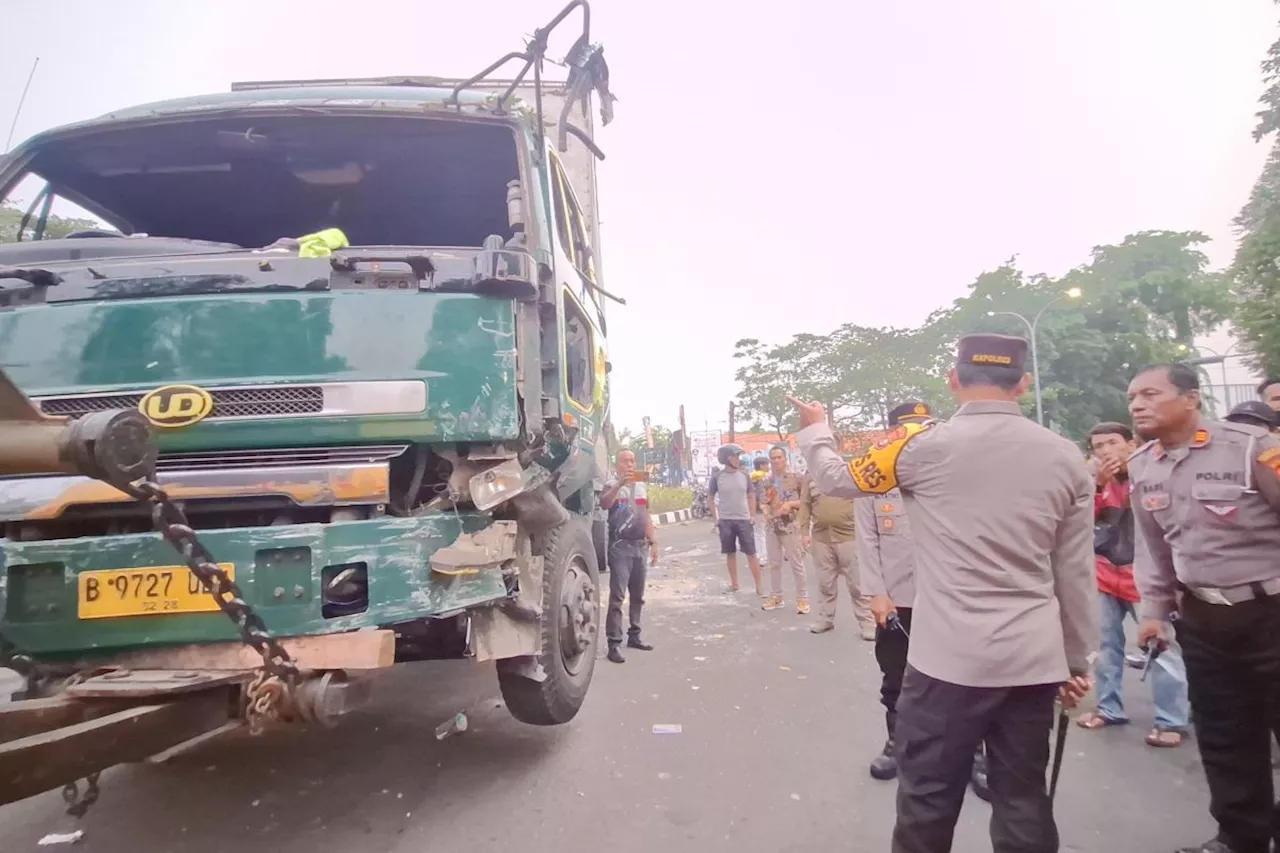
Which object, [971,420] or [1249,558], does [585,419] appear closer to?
[971,420]

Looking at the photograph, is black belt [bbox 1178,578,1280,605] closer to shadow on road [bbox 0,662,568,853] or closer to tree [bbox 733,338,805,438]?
shadow on road [bbox 0,662,568,853]

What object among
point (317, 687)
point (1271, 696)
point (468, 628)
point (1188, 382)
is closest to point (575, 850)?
point (468, 628)

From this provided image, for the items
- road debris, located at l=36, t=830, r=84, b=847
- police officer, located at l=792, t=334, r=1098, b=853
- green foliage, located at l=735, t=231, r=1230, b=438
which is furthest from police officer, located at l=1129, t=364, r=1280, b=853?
green foliage, located at l=735, t=231, r=1230, b=438

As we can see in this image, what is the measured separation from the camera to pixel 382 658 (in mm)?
2277

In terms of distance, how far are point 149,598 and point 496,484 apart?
42.8 inches

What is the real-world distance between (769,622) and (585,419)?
138 inches

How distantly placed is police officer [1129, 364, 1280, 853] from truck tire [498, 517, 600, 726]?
91.6 inches

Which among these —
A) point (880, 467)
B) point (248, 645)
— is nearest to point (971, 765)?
point (880, 467)

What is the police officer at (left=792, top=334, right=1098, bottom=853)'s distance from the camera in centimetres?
193

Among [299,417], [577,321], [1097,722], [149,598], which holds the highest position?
[577,321]

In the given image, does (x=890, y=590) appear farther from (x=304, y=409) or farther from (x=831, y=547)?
(x=831, y=547)

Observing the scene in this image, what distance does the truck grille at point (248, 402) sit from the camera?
8.02ft

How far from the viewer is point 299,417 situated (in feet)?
8.13

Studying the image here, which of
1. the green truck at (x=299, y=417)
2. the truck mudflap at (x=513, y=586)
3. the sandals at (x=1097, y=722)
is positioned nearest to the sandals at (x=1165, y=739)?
the sandals at (x=1097, y=722)
